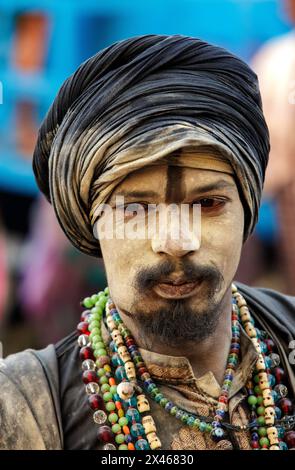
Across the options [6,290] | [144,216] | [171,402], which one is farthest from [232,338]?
[6,290]

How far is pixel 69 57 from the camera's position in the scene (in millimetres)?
9211

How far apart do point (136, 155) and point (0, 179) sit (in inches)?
241

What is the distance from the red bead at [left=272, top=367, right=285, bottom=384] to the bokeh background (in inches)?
154

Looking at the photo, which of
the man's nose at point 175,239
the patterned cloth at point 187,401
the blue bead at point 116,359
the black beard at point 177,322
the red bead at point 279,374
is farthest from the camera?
the red bead at point 279,374

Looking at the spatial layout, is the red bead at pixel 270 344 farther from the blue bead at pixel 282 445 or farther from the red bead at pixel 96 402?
the red bead at pixel 96 402

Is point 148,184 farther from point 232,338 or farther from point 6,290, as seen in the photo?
point 6,290

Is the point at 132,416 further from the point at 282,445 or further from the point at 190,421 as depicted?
the point at 282,445

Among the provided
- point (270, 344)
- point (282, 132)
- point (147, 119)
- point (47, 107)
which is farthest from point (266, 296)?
point (47, 107)

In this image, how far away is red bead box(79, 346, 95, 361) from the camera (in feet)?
12.7

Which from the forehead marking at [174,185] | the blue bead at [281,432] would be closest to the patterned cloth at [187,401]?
the blue bead at [281,432]

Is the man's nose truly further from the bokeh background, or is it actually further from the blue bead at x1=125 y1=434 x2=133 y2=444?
the bokeh background

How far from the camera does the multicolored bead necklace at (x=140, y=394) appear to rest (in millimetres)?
3711

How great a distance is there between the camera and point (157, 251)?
3527mm
